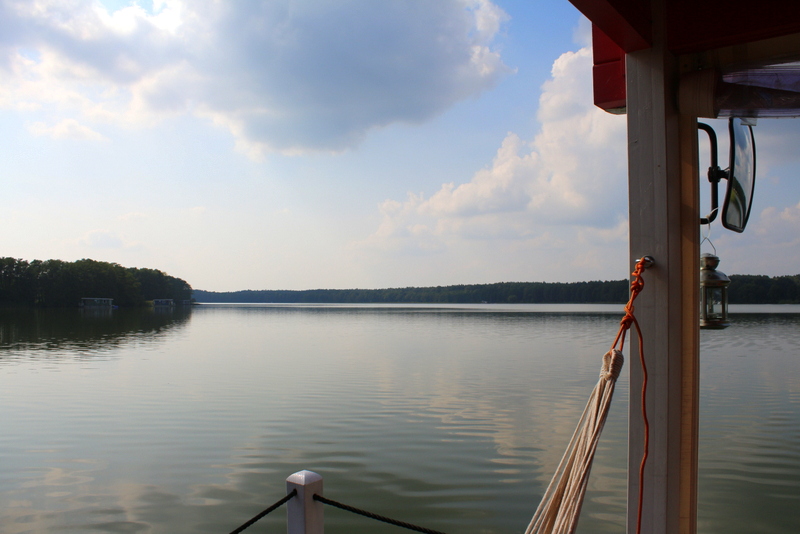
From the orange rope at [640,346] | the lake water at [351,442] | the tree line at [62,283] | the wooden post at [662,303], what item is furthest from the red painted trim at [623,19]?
the tree line at [62,283]

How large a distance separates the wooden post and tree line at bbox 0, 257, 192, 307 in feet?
285

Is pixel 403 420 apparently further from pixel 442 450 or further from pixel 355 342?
pixel 355 342

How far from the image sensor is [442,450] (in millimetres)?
6066

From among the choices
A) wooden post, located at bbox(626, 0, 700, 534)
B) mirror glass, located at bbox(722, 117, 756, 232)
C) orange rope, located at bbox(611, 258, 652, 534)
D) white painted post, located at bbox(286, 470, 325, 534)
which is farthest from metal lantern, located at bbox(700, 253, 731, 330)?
white painted post, located at bbox(286, 470, 325, 534)

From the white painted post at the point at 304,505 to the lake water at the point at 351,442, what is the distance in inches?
91.6

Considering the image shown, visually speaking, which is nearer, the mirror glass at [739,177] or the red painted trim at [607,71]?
the mirror glass at [739,177]

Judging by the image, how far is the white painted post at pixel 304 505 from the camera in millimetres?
2055

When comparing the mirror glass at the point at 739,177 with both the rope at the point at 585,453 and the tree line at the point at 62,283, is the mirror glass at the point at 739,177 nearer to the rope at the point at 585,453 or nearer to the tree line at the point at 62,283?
the rope at the point at 585,453

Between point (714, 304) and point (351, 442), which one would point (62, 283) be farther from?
point (714, 304)

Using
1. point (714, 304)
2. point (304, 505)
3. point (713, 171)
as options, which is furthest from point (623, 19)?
point (304, 505)

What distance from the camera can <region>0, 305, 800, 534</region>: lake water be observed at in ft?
14.8

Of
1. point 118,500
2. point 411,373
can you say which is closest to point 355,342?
point 411,373

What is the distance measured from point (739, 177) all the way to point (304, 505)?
7.55ft

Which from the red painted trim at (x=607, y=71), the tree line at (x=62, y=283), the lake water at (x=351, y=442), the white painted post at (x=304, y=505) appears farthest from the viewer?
the tree line at (x=62, y=283)
